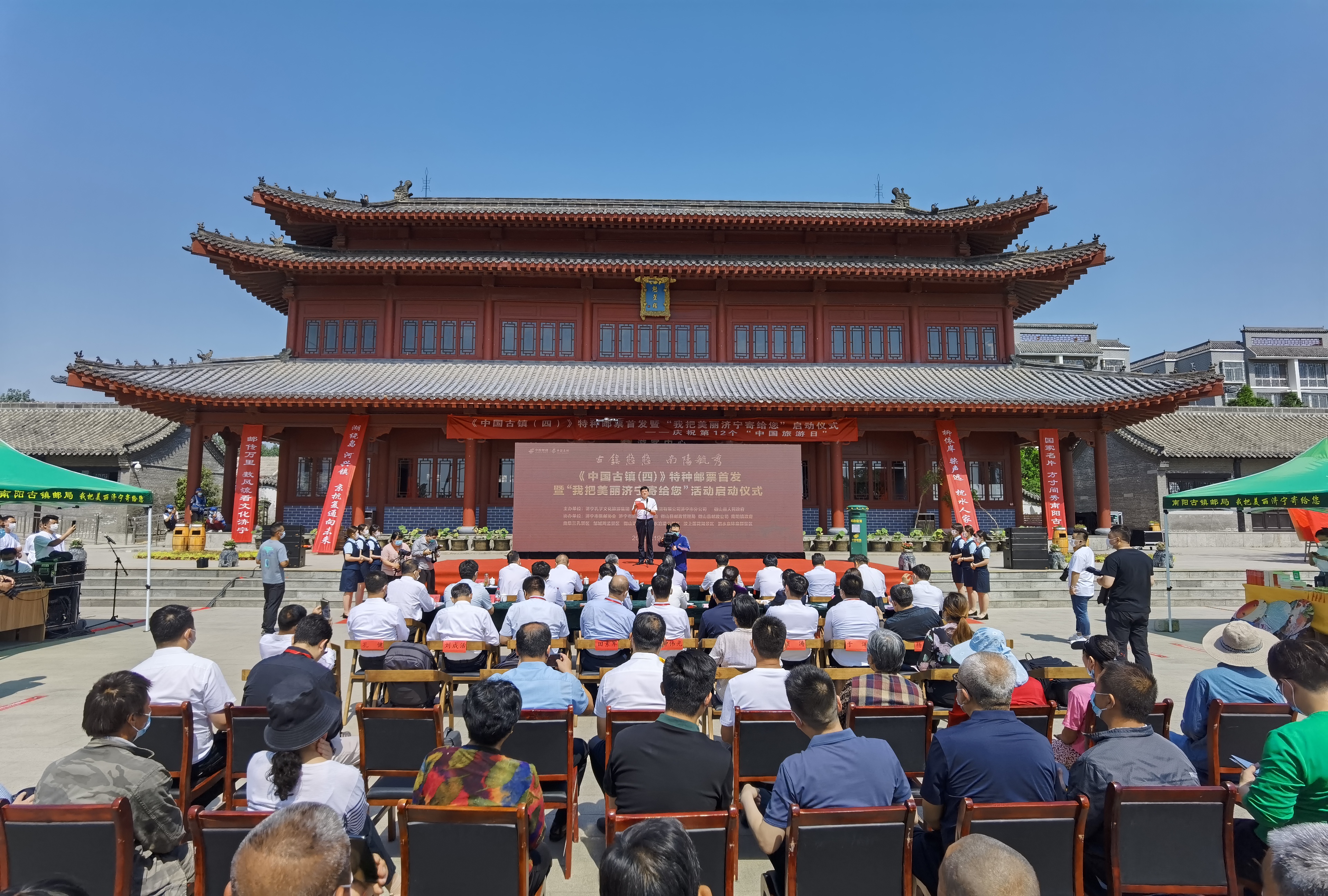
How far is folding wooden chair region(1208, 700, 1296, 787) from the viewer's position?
390cm

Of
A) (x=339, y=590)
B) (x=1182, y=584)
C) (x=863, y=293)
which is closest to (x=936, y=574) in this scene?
(x=1182, y=584)

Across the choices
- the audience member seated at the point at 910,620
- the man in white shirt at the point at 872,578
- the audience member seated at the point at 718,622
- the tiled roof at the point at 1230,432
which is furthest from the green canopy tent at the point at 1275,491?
the tiled roof at the point at 1230,432

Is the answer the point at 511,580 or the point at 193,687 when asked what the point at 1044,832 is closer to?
the point at 193,687

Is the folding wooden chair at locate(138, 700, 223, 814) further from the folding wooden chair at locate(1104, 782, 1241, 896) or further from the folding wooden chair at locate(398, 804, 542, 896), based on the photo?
the folding wooden chair at locate(1104, 782, 1241, 896)

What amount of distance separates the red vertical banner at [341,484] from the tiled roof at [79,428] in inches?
688

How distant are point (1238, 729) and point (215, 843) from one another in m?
5.09

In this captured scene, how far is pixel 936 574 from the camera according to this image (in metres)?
15.9

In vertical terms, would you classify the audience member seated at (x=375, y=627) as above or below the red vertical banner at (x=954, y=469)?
below

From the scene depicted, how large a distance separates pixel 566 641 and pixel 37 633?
9147mm

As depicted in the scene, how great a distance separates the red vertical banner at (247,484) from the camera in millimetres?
17359

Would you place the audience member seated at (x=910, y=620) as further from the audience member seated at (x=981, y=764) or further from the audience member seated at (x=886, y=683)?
the audience member seated at (x=981, y=764)

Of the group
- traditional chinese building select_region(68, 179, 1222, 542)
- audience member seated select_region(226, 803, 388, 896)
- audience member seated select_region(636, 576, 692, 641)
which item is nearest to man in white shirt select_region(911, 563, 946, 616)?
audience member seated select_region(636, 576, 692, 641)

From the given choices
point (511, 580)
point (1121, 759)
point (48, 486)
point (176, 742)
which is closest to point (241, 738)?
point (176, 742)

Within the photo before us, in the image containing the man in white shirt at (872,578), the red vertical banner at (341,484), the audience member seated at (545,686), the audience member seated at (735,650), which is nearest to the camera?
the audience member seated at (545,686)
